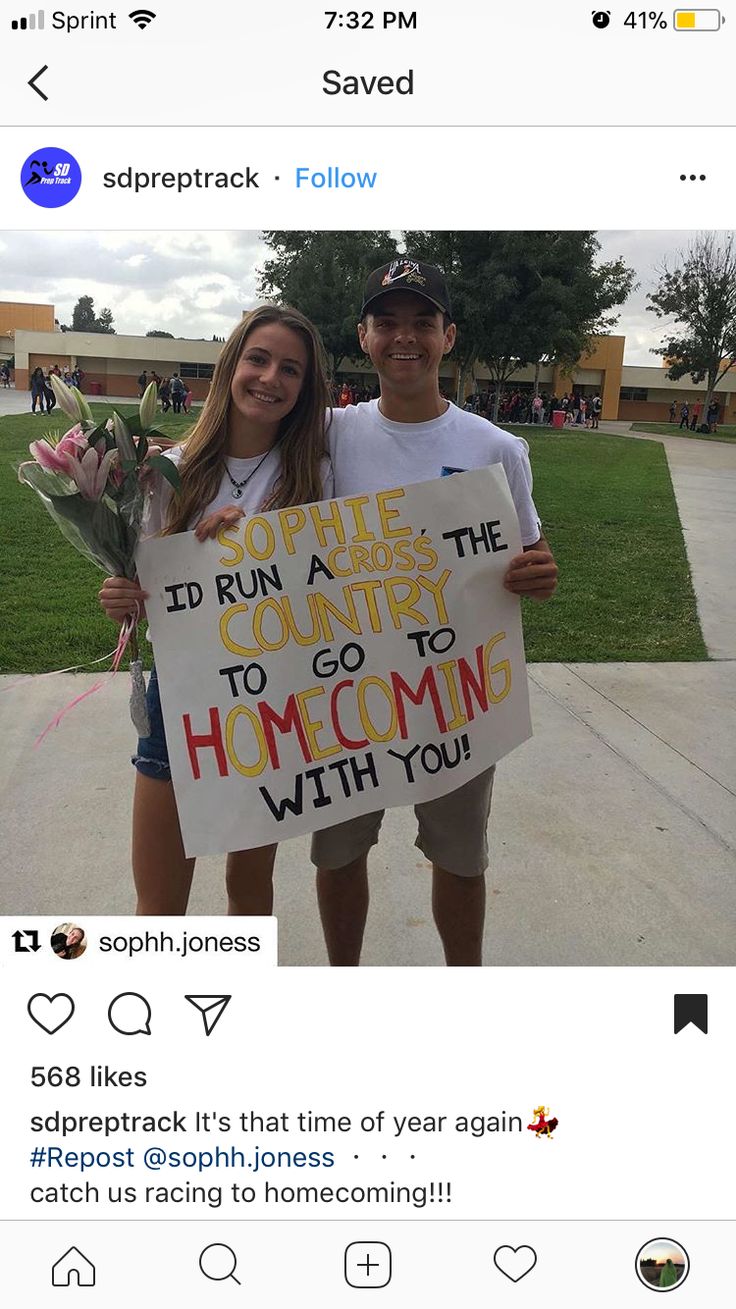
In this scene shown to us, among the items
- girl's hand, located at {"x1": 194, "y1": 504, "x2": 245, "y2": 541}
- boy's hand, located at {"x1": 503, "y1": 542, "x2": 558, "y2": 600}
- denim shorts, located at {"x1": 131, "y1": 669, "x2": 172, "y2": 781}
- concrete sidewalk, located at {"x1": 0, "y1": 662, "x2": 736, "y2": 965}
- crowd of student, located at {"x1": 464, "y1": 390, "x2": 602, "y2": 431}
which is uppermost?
crowd of student, located at {"x1": 464, "y1": 390, "x2": 602, "y2": 431}

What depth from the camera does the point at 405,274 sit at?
174 cm

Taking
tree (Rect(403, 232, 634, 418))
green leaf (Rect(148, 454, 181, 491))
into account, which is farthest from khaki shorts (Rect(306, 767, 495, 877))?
tree (Rect(403, 232, 634, 418))

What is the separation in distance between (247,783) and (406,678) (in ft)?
1.31

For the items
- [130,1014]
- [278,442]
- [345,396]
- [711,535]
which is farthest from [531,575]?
[345,396]

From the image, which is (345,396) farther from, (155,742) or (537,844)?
(155,742)

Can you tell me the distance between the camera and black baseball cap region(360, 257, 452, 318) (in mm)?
1732

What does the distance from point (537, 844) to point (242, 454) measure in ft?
5.56
